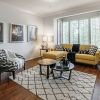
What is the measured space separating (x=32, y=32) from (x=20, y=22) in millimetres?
925

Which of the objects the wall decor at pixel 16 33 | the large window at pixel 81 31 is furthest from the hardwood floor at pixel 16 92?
the large window at pixel 81 31

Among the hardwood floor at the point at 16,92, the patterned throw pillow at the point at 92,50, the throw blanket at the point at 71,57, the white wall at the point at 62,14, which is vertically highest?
the white wall at the point at 62,14

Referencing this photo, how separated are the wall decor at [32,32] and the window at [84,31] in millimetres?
2587

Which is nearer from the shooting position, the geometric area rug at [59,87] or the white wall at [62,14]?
the geometric area rug at [59,87]

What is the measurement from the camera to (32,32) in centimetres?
579

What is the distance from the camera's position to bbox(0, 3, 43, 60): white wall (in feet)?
14.4

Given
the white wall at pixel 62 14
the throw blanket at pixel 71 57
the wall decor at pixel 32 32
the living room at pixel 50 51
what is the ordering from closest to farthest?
the living room at pixel 50 51 < the white wall at pixel 62 14 < the throw blanket at pixel 71 57 < the wall decor at pixel 32 32

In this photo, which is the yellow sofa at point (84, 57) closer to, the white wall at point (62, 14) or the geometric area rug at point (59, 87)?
the geometric area rug at point (59, 87)

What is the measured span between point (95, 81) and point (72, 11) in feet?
11.6

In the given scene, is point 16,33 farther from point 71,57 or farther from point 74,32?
point 74,32

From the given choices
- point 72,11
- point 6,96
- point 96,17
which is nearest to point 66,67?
point 6,96

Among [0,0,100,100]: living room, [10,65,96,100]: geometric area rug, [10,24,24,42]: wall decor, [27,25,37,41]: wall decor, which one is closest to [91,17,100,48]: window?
[0,0,100,100]: living room

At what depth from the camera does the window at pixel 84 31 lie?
19.1 ft

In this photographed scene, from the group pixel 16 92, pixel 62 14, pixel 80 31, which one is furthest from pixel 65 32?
pixel 16 92
